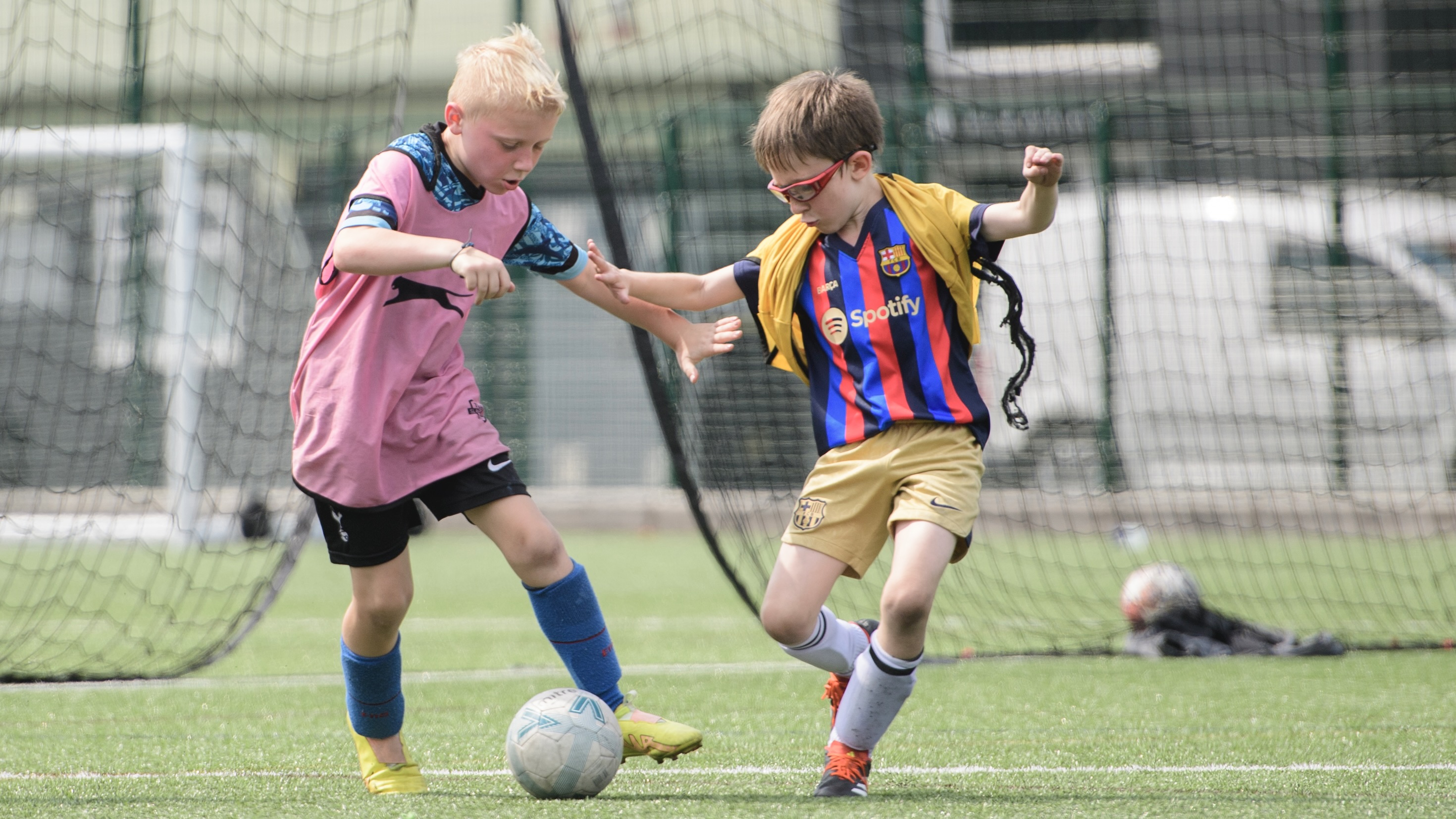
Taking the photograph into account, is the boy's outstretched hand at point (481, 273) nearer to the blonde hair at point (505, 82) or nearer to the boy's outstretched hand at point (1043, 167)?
the blonde hair at point (505, 82)

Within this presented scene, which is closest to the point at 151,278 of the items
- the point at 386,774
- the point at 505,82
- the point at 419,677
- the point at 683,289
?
the point at 419,677

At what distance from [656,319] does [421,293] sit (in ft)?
1.86

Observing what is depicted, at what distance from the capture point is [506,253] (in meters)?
2.98

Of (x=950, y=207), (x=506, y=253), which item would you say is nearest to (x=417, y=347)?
(x=506, y=253)

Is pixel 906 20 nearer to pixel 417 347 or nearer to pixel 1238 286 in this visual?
pixel 1238 286

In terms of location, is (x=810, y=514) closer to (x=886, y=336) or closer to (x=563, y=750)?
(x=886, y=336)

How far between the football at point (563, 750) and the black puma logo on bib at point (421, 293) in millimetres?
814

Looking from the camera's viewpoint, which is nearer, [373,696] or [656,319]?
[373,696]

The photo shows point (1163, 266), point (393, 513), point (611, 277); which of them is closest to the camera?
point (393, 513)

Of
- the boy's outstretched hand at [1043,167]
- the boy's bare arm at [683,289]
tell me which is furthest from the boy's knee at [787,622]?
the boy's outstretched hand at [1043,167]

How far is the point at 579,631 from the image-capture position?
9.29 feet

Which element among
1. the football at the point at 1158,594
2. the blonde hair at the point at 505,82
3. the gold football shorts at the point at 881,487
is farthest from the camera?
the football at the point at 1158,594

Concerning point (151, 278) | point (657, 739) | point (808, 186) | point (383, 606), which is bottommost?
point (657, 739)

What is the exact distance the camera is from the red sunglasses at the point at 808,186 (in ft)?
9.10
